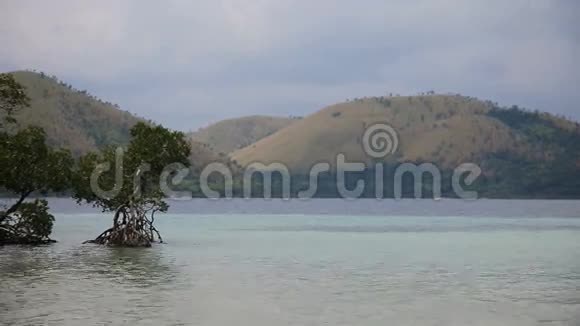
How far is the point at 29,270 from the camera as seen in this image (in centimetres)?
3256

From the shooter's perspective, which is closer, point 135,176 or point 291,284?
point 291,284

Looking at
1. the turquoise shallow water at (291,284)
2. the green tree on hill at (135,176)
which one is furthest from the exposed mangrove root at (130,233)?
the turquoise shallow water at (291,284)

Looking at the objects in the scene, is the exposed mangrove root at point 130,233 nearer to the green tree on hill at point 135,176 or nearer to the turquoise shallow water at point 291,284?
the green tree on hill at point 135,176

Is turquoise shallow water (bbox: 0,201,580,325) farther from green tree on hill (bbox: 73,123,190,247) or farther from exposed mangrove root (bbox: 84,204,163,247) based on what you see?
green tree on hill (bbox: 73,123,190,247)

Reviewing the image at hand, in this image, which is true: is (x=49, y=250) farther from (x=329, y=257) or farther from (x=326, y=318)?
(x=326, y=318)

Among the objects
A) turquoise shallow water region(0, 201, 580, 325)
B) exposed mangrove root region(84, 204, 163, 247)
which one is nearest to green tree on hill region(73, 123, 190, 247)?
exposed mangrove root region(84, 204, 163, 247)

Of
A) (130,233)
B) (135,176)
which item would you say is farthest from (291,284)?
(130,233)

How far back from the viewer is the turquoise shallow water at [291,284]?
2192cm

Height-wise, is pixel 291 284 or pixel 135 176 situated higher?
pixel 135 176

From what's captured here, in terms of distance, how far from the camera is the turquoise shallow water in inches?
863

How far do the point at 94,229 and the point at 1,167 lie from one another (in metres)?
25.6

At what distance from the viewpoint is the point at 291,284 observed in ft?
96.1

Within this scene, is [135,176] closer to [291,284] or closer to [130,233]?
[130,233]

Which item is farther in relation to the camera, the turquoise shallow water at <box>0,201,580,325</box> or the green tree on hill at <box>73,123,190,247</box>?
the green tree on hill at <box>73,123,190,247</box>
